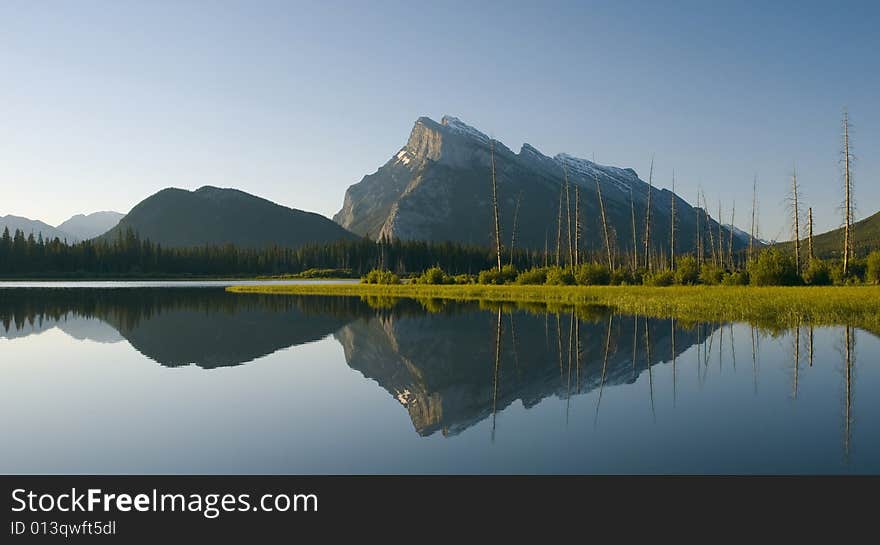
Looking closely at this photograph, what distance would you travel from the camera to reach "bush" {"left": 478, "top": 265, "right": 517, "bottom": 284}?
228 ft

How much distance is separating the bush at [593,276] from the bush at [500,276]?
27.3 ft

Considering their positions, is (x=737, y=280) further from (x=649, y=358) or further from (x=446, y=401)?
(x=446, y=401)

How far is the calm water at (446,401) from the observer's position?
10.4m

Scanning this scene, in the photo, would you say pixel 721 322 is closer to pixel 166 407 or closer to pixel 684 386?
pixel 684 386

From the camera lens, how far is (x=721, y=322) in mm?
34469

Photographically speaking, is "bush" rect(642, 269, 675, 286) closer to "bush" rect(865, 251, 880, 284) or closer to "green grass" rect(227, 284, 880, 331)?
"green grass" rect(227, 284, 880, 331)

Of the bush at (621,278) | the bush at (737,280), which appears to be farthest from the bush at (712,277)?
the bush at (621,278)

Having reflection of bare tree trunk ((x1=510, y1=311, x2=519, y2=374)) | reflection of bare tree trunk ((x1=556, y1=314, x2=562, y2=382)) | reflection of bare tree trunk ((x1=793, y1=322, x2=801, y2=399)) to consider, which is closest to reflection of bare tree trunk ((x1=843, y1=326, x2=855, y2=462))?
reflection of bare tree trunk ((x1=793, y1=322, x2=801, y2=399))

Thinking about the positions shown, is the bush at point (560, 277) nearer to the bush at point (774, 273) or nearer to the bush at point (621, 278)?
the bush at point (621, 278)

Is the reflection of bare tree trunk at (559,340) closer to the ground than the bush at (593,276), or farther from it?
closer to the ground

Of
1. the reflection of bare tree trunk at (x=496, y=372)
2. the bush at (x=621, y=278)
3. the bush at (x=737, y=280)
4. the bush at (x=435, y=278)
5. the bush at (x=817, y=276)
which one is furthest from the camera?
the bush at (x=435, y=278)

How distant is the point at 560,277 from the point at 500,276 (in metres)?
8.54

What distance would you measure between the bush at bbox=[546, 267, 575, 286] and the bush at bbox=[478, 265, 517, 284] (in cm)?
597
